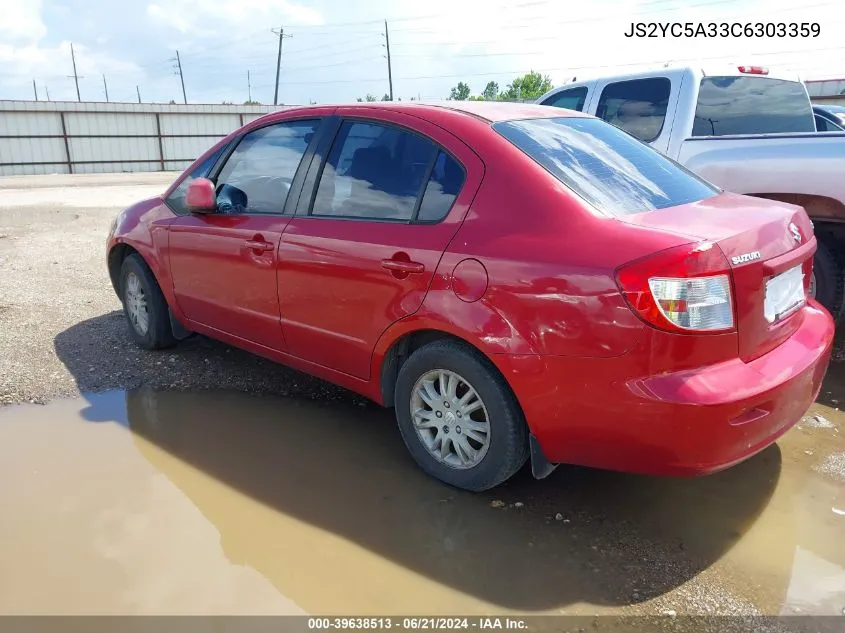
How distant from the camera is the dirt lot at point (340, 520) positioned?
2.51 m

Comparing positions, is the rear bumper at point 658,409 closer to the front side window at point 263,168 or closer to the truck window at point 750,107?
the front side window at point 263,168

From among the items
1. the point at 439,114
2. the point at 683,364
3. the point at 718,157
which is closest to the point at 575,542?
the point at 683,364

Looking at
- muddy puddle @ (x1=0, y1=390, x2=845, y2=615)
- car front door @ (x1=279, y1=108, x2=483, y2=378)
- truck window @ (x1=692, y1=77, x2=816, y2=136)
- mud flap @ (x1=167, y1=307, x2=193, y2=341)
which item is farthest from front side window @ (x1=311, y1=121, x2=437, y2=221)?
truck window @ (x1=692, y1=77, x2=816, y2=136)

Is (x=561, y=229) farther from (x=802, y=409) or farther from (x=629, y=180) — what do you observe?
(x=802, y=409)

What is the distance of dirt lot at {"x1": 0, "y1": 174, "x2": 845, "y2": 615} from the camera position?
2.51 m

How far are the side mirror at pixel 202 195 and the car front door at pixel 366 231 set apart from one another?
669 millimetres

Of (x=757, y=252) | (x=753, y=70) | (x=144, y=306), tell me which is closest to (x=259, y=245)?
(x=144, y=306)

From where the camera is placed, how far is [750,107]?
5852mm

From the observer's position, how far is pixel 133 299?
5.03 meters

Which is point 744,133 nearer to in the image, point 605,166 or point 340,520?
point 605,166

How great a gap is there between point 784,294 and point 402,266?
1.62 meters

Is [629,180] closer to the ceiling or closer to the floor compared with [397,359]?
closer to the ceiling

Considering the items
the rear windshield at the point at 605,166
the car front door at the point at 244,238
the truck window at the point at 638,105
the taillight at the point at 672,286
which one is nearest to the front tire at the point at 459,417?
the taillight at the point at 672,286

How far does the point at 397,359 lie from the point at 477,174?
0.98 meters
